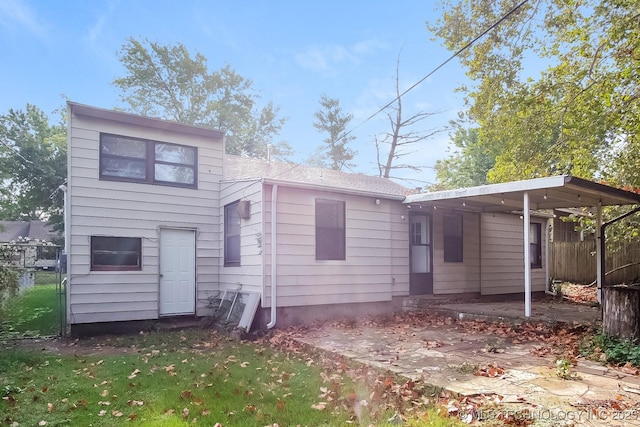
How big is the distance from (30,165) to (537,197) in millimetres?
23364

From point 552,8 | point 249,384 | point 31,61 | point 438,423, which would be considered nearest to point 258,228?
point 249,384

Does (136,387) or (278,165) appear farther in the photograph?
(278,165)

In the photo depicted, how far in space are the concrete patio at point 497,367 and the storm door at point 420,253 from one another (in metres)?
1.97

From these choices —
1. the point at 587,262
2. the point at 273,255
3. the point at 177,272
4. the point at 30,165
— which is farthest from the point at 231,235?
the point at 30,165

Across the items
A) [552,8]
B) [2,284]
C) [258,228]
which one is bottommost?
[2,284]

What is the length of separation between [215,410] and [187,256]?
18.3 ft

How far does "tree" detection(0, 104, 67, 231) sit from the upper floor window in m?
15.2

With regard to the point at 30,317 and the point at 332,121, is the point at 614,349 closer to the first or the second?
the point at 30,317

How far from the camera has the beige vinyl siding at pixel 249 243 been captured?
768cm

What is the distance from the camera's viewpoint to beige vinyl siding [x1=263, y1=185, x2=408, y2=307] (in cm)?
788

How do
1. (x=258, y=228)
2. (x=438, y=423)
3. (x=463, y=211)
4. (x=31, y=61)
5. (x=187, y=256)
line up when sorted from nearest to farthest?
(x=438, y=423)
(x=258, y=228)
(x=187, y=256)
(x=463, y=211)
(x=31, y=61)

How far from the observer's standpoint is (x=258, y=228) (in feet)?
25.3

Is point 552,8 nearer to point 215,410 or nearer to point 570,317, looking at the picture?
point 570,317

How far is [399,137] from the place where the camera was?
77.3 ft
